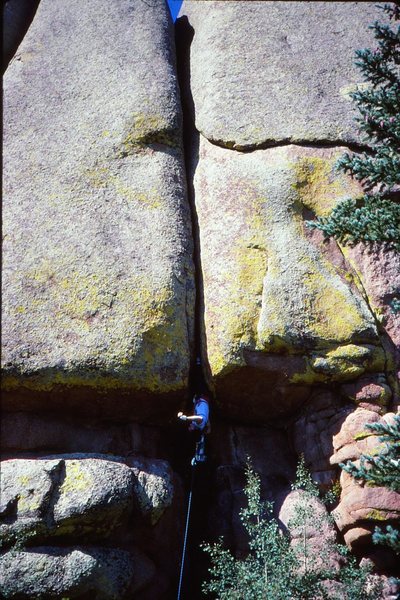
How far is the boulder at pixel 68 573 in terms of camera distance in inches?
257

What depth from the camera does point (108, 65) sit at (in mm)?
11211

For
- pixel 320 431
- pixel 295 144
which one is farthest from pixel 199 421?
pixel 295 144

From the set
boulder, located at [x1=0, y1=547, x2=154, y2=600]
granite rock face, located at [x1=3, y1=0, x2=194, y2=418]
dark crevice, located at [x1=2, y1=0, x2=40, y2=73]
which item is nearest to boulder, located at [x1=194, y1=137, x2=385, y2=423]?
granite rock face, located at [x1=3, y1=0, x2=194, y2=418]

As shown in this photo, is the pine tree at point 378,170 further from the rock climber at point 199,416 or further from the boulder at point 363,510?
the boulder at point 363,510

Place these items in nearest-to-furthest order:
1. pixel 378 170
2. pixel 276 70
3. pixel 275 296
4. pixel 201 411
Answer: pixel 378 170, pixel 201 411, pixel 275 296, pixel 276 70

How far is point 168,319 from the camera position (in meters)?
8.32

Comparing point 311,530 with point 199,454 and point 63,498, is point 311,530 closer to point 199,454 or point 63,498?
point 199,454

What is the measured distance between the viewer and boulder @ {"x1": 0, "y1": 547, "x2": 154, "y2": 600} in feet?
21.5

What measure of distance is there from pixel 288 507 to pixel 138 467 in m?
1.99

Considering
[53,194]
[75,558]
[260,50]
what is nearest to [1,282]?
[53,194]

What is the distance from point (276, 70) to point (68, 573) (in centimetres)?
882

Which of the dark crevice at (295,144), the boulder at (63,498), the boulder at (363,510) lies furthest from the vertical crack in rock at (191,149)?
the boulder at (363,510)

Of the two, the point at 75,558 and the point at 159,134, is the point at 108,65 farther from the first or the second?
the point at 75,558

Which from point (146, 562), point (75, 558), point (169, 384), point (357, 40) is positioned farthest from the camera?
point (357, 40)
